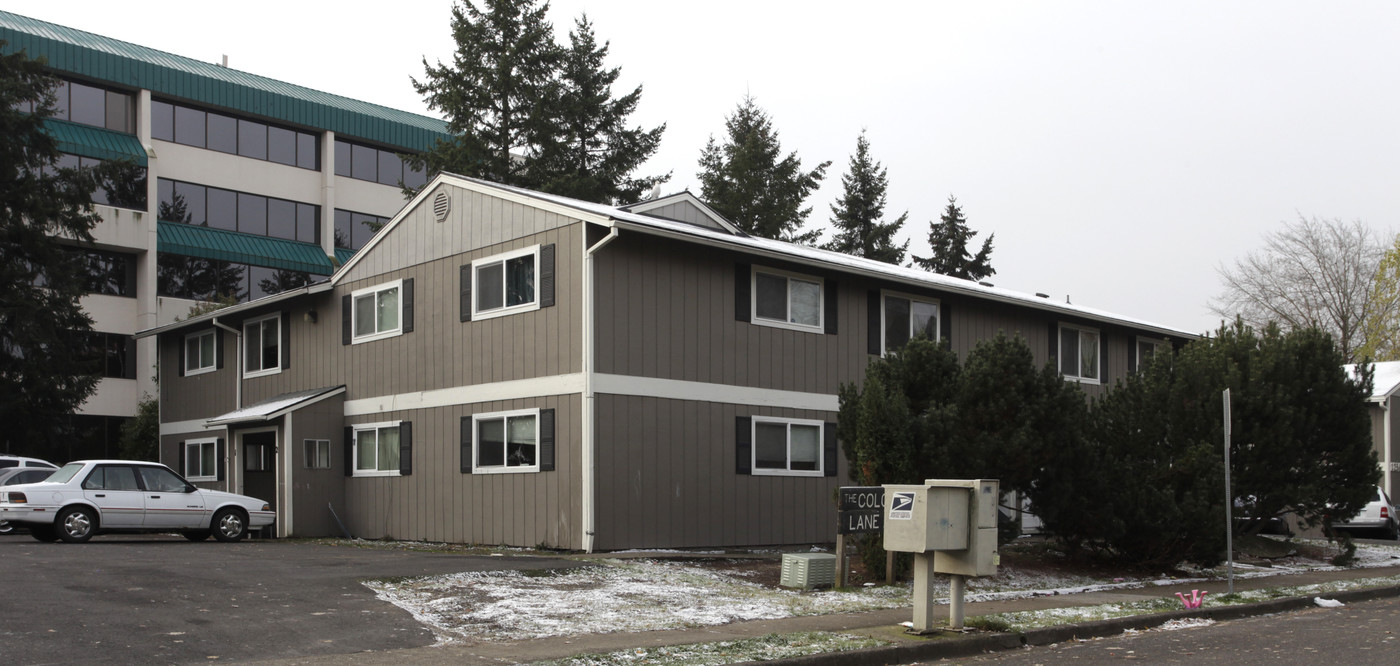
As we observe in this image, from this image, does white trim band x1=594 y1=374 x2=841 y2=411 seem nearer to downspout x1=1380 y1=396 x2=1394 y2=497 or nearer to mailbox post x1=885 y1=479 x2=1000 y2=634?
mailbox post x1=885 y1=479 x2=1000 y2=634

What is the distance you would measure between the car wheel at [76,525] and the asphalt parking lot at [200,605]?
198 centimetres

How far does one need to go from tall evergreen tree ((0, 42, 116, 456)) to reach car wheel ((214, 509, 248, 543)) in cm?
1473

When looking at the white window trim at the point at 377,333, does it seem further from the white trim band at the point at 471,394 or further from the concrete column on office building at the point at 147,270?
the concrete column on office building at the point at 147,270

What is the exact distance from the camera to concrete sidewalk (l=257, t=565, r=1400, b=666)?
9.58 metres

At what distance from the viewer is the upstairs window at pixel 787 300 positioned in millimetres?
20656

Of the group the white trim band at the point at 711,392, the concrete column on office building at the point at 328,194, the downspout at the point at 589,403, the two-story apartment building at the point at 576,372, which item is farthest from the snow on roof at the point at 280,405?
the concrete column on office building at the point at 328,194

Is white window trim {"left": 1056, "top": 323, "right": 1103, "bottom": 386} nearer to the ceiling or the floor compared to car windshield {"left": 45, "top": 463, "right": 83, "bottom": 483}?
nearer to the ceiling

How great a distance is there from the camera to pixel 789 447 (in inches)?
823

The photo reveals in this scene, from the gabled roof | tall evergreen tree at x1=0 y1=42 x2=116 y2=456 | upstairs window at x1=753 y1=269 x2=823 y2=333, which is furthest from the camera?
tall evergreen tree at x1=0 y1=42 x2=116 y2=456

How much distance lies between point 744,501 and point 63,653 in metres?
12.2

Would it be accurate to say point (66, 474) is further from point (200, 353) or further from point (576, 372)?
point (200, 353)

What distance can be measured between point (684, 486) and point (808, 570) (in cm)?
497

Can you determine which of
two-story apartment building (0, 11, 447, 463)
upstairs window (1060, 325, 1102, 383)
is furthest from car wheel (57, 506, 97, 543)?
two-story apartment building (0, 11, 447, 463)

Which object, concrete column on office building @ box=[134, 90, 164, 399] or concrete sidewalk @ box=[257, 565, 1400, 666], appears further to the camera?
concrete column on office building @ box=[134, 90, 164, 399]
